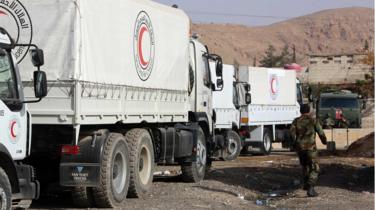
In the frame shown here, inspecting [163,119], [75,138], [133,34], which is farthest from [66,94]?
[163,119]

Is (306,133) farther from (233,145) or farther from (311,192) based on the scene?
(233,145)

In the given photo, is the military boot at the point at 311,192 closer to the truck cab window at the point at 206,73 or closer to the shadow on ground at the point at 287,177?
the shadow on ground at the point at 287,177

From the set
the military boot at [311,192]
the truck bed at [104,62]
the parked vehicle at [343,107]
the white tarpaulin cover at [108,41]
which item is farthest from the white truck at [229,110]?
the parked vehicle at [343,107]

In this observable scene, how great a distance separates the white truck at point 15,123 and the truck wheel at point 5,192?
0.07m

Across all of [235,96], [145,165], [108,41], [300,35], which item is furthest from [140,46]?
[300,35]

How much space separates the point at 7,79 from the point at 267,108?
18032 mm

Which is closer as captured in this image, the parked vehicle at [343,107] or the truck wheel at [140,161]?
the truck wheel at [140,161]

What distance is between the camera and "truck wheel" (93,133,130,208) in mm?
9883

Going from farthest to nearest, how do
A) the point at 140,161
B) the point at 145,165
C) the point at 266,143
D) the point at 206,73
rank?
the point at 266,143
the point at 206,73
the point at 145,165
the point at 140,161

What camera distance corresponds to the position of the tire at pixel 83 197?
1000 centimetres

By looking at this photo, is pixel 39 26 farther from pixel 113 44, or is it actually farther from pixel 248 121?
pixel 248 121

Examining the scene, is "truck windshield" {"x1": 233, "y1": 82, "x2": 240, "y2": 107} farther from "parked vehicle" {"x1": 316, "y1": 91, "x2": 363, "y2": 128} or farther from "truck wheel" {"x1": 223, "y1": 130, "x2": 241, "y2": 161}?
"parked vehicle" {"x1": 316, "y1": 91, "x2": 363, "y2": 128}

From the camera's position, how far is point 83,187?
995 cm

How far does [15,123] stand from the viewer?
805cm
